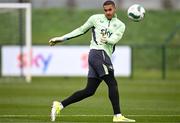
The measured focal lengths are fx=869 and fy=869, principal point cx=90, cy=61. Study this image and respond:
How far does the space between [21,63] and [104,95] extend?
8713 mm

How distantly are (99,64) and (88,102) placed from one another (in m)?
6.85

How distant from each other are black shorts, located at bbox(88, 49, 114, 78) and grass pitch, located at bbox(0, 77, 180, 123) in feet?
3.08

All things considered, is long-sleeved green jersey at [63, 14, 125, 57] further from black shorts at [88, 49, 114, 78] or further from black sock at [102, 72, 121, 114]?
black sock at [102, 72, 121, 114]

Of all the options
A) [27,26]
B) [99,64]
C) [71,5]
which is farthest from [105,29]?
[71,5]

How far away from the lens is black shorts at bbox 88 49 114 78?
16.9 m

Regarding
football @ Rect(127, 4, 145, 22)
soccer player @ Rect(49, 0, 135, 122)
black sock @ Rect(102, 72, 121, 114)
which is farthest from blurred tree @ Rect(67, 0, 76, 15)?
black sock @ Rect(102, 72, 121, 114)

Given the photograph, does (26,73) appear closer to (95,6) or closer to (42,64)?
(42,64)

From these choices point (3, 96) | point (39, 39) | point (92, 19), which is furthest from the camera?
point (39, 39)

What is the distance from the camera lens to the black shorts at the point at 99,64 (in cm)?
1688

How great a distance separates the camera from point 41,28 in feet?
161

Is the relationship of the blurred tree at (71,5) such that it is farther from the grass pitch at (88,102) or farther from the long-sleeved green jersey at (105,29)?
the long-sleeved green jersey at (105,29)

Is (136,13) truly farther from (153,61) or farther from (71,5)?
(71,5)

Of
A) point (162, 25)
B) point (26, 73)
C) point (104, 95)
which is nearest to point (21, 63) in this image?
point (26, 73)

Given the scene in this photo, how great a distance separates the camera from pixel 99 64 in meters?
16.9
